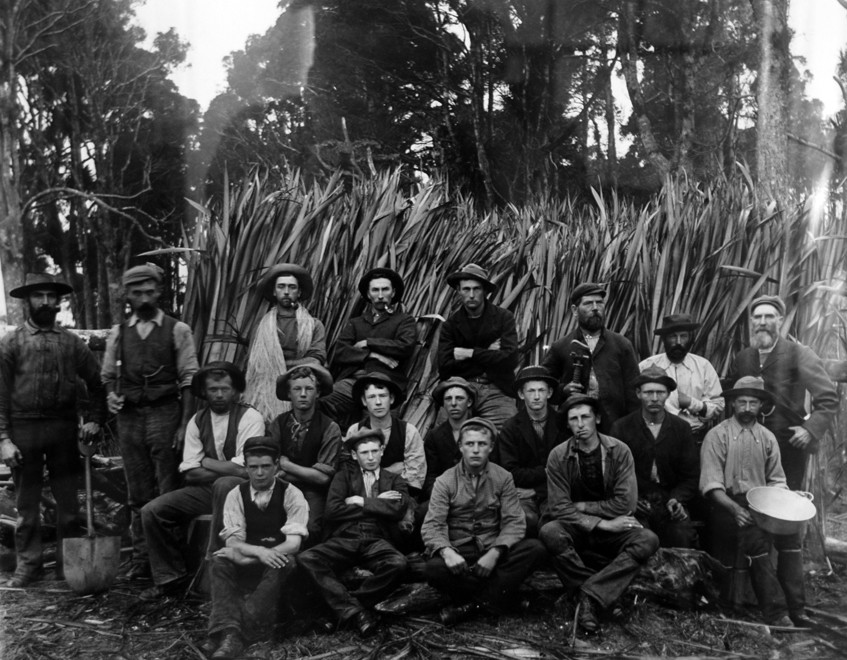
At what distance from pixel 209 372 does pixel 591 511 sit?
2017 millimetres

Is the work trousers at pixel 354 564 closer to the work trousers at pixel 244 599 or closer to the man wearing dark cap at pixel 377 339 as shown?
the work trousers at pixel 244 599

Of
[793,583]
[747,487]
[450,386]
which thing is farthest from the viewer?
[450,386]

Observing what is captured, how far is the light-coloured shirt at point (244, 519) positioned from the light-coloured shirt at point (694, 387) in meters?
2.00

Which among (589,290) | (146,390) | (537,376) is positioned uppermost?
(589,290)

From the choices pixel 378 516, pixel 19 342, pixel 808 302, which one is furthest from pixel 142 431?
pixel 808 302

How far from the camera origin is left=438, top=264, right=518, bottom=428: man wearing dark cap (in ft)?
15.4

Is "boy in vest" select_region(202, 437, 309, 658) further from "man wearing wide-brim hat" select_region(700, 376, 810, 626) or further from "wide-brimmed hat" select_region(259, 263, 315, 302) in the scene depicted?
"man wearing wide-brim hat" select_region(700, 376, 810, 626)

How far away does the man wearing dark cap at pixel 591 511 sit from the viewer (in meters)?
3.57

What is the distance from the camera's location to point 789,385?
169 inches

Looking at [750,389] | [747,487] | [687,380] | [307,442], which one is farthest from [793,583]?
[307,442]

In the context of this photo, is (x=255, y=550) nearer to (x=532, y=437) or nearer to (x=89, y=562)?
(x=89, y=562)

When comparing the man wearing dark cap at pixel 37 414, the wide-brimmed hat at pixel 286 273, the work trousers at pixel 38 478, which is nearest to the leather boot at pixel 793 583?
the wide-brimmed hat at pixel 286 273

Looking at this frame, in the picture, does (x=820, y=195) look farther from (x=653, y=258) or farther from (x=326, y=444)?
(x=326, y=444)

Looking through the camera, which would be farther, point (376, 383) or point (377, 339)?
point (377, 339)
